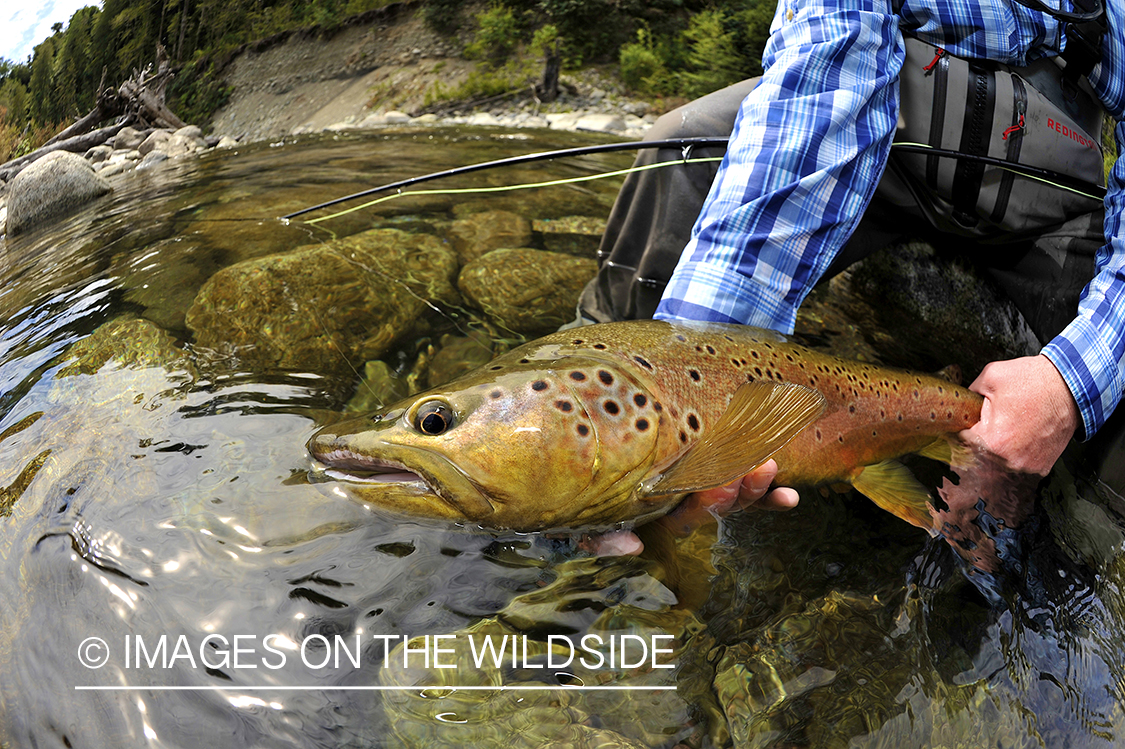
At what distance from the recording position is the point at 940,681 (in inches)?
61.9

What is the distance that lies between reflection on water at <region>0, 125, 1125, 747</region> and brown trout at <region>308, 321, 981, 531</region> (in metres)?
0.22

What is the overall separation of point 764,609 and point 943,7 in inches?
95.6

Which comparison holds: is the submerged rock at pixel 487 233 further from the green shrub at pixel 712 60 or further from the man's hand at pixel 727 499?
the green shrub at pixel 712 60

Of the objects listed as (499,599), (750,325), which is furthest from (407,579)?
(750,325)

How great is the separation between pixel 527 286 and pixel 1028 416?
2.48m

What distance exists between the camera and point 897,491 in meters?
2.06

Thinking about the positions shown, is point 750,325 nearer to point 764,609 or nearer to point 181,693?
point 764,609

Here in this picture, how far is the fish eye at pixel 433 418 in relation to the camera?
57.4 inches

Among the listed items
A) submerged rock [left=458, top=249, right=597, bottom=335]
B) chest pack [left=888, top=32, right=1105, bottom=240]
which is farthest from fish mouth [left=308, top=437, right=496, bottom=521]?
chest pack [left=888, top=32, right=1105, bottom=240]

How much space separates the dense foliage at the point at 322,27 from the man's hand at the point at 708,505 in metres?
8.75

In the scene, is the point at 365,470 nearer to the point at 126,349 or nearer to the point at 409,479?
the point at 409,479

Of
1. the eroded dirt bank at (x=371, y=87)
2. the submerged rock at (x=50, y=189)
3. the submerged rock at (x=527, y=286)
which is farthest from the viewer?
the eroded dirt bank at (x=371, y=87)

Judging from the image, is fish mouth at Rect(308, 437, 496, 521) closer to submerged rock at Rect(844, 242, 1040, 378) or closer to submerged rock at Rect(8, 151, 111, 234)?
submerged rock at Rect(844, 242, 1040, 378)

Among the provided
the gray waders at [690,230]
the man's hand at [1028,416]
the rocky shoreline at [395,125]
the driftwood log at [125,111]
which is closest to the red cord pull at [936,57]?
the gray waders at [690,230]
